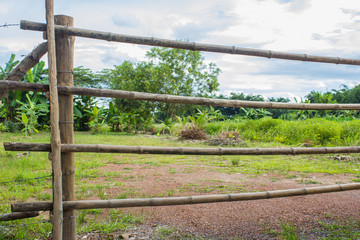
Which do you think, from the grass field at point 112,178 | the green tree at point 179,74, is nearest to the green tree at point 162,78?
the green tree at point 179,74

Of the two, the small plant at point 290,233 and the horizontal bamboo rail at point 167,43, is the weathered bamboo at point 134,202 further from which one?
the horizontal bamboo rail at point 167,43

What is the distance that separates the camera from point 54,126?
184 cm

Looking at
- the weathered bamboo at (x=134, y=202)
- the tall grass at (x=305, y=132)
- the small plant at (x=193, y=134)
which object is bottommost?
the small plant at (x=193, y=134)

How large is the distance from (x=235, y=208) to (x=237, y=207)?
1.5 inches

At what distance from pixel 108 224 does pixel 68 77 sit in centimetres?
111

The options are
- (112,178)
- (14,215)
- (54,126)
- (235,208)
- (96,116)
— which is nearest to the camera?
(54,126)

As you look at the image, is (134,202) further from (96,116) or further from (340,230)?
(96,116)

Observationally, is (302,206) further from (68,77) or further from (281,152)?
(68,77)

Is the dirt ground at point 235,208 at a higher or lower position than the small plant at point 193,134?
higher

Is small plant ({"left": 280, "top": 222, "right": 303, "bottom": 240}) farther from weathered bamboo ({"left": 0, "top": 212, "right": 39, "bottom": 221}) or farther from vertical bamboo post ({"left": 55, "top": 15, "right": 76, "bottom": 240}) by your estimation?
weathered bamboo ({"left": 0, "top": 212, "right": 39, "bottom": 221})

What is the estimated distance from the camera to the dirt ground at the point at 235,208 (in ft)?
7.70

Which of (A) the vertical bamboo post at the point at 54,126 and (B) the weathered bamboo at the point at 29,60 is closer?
(A) the vertical bamboo post at the point at 54,126

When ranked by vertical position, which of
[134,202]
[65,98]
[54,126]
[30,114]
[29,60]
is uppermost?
[29,60]

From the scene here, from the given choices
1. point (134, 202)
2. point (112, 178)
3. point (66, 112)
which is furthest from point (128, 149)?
point (112, 178)
